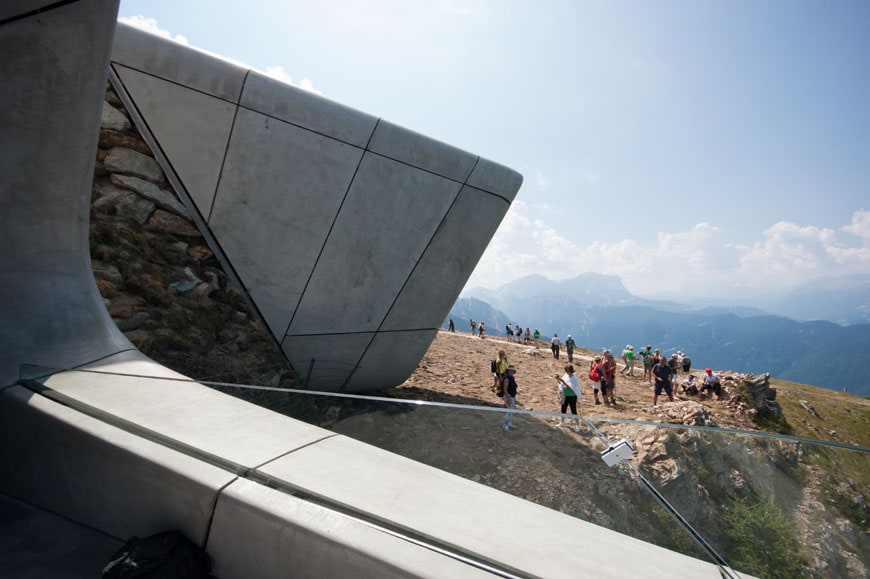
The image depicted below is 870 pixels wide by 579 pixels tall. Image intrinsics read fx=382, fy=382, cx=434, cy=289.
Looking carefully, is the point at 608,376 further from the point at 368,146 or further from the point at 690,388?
the point at 368,146

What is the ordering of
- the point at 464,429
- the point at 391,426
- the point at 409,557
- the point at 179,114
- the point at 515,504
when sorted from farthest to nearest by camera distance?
the point at 179,114 < the point at 391,426 < the point at 464,429 < the point at 515,504 < the point at 409,557

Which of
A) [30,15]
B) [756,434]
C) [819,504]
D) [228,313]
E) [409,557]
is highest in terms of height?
[30,15]

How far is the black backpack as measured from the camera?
5.74 ft

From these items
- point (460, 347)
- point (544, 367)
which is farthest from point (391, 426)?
point (460, 347)

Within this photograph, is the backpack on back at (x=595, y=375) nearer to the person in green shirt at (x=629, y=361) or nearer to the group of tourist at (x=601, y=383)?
the group of tourist at (x=601, y=383)

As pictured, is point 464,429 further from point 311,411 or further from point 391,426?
point 311,411

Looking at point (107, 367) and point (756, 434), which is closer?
point (756, 434)

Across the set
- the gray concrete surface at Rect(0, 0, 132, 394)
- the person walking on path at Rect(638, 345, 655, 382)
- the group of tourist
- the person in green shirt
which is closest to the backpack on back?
the group of tourist

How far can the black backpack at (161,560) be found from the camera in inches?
68.9

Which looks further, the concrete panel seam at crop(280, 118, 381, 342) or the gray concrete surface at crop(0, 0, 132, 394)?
the concrete panel seam at crop(280, 118, 381, 342)

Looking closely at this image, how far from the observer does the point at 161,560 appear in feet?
5.90

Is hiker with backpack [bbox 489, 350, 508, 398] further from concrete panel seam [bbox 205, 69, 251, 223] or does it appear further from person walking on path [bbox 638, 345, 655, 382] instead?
person walking on path [bbox 638, 345, 655, 382]

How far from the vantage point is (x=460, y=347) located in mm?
20438

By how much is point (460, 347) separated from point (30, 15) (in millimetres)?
18886
